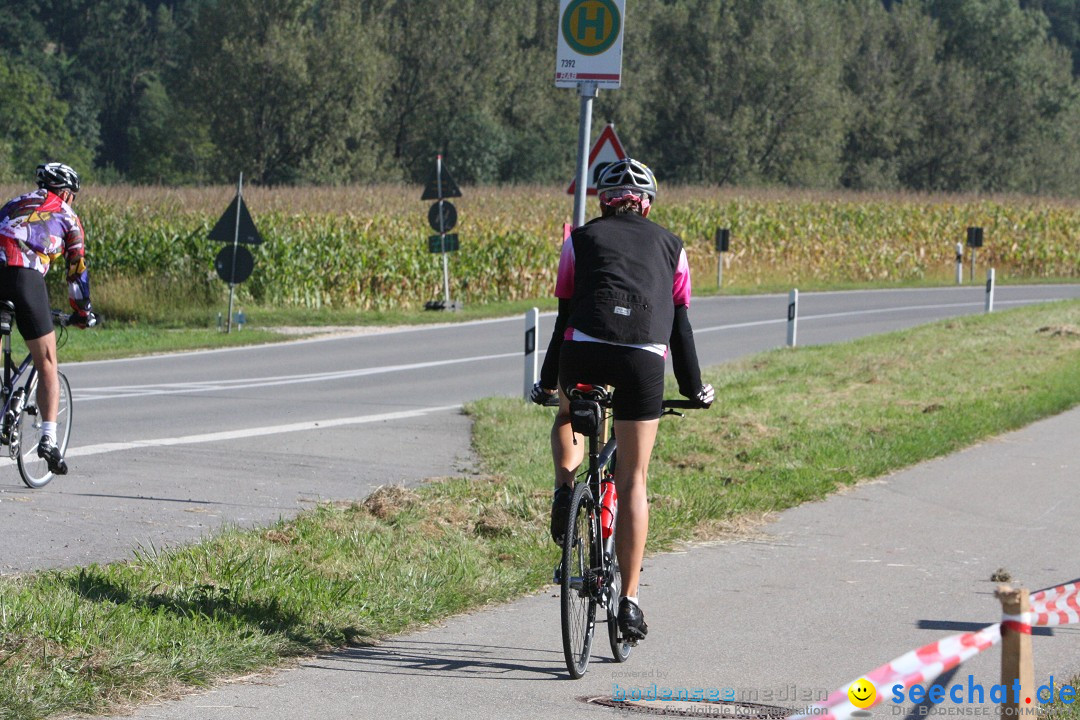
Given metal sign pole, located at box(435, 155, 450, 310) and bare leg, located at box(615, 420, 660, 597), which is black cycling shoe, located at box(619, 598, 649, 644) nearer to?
bare leg, located at box(615, 420, 660, 597)

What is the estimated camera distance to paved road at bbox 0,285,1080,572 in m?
7.98

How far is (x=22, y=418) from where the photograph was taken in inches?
351

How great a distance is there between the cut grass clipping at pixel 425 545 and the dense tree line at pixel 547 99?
52.4 meters

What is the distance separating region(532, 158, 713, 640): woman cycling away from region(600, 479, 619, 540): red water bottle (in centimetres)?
5

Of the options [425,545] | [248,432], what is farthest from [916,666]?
[248,432]

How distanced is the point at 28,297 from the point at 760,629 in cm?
497

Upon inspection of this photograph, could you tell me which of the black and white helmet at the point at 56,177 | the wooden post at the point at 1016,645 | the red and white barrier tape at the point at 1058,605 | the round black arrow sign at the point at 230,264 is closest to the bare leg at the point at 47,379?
Result: the black and white helmet at the point at 56,177

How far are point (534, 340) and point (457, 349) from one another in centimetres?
764

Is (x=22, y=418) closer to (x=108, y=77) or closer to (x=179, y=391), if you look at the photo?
(x=179, y=391)

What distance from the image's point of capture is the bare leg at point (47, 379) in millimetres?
8812

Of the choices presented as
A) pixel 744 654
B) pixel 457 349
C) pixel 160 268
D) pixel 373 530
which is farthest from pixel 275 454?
pixel 160 268

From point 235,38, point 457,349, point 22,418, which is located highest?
point 235,38

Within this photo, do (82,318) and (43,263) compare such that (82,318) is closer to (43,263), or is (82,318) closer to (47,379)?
(47,379)

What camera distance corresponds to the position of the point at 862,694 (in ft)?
12.7
